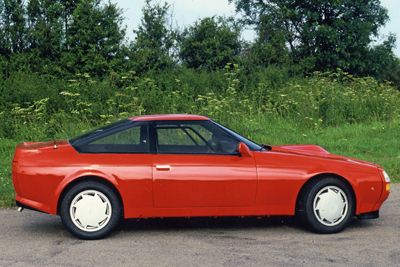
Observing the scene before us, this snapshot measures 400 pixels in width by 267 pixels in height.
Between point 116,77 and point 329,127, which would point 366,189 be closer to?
point 329,127

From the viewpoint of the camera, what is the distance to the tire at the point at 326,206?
5.31 m

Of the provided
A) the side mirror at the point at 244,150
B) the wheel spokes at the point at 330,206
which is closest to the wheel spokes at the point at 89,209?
the side mirror at the point at 244,150

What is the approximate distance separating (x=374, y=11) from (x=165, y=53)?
14.9 metres

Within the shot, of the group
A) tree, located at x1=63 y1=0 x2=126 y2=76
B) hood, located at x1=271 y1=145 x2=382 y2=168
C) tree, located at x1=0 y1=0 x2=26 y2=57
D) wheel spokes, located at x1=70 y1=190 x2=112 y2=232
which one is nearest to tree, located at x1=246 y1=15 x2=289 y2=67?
tree, located at x1=63 y1=0 x2=126 y2=76

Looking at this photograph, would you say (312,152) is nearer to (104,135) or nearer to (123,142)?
(123,142)

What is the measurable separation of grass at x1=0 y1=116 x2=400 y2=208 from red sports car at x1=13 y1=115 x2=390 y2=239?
→ 14.9 feet

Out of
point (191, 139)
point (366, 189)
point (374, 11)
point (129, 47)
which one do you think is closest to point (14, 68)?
point (129, 47)

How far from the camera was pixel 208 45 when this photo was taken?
25469 mm

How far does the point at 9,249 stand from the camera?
15.7 ft

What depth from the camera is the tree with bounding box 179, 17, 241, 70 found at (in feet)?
82.5

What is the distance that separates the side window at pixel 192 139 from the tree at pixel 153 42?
53.3ft

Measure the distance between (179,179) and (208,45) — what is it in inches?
827

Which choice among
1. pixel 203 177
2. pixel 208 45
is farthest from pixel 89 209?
pixel 208 45

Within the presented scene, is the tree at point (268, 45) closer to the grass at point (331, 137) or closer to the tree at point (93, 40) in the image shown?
the tree at point (93, 40)
